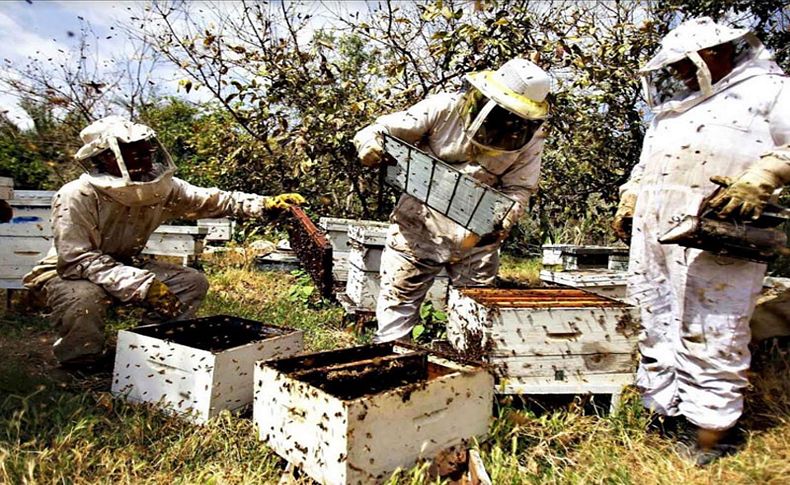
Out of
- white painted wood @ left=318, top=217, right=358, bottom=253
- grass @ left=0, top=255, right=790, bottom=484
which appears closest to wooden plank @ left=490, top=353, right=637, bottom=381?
grass @ left=0, top=255, right=790, bottom=484

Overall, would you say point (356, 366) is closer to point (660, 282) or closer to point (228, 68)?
point (660, 282)

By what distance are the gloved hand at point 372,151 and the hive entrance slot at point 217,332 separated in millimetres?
989

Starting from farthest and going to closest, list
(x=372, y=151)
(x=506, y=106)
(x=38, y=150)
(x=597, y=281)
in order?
(x=38, y=150)
(x=597, y=281)
(x=372, y=151)
(x=506, y=106)

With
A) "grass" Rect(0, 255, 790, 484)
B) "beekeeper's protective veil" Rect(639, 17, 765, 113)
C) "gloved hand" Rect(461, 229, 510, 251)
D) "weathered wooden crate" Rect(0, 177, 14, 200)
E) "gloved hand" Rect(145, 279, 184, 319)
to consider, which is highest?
"beekeeper's protective veil" Rect(639, 17, 765, 113)

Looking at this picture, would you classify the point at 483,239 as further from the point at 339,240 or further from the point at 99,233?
the point at 99,233

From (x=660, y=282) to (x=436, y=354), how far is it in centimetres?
102

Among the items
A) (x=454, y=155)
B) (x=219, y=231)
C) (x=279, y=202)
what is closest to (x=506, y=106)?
(x=454, y=155)

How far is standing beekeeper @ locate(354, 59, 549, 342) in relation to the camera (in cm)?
269

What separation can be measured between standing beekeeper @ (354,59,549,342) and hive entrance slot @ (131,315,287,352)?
0.67m

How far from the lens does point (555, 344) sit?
2.45 m

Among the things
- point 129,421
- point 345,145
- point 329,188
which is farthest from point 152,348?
point 329,188

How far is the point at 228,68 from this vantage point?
542 cm

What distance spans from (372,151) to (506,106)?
27.6 inches

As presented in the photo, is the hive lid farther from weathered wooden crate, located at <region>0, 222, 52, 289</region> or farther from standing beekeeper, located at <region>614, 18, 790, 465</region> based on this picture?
weathered wooden crate, located at <region>0, 222, 52, 289</region>
